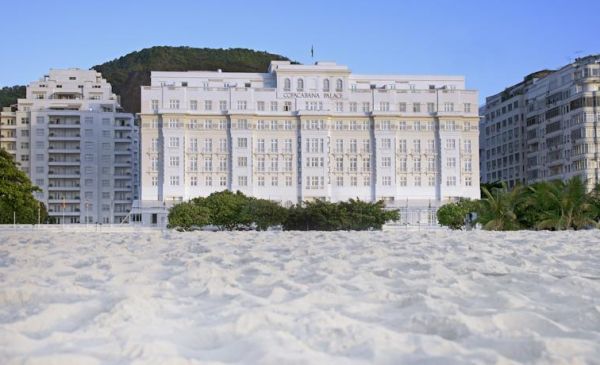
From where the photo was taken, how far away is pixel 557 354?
6016mm

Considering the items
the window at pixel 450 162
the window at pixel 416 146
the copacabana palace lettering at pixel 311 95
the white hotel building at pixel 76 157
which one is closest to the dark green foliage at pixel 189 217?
the copacabana palace lettering at pixel 311 95

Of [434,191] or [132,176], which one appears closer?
[434,191]

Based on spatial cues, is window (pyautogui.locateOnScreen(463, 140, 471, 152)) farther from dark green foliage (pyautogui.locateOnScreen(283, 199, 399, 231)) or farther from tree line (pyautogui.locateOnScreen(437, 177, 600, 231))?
tree line (pyautogui.locateOnScreen(437, 177, 600, 231))

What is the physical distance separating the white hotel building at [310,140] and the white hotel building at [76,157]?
1654cm

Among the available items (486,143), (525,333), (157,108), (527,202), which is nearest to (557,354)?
(525,333)

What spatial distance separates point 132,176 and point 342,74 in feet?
113

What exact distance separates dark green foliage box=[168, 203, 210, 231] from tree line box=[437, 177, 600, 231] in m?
27.7

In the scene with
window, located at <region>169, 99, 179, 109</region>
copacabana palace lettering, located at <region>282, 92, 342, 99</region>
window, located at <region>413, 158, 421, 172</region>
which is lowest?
window, located at <region>413, 158, 421, 172</region>

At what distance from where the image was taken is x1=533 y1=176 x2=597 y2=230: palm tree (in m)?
51.4

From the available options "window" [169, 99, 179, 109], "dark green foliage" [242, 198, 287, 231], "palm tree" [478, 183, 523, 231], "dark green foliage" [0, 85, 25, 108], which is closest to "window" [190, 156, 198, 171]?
"window" [169, 99, 179, 109]

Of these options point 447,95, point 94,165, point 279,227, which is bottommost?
point 279,227

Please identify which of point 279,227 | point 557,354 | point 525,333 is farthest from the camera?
point 279,227

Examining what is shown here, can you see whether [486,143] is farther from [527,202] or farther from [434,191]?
[527,202]

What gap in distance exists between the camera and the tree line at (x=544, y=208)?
51.7 metres
